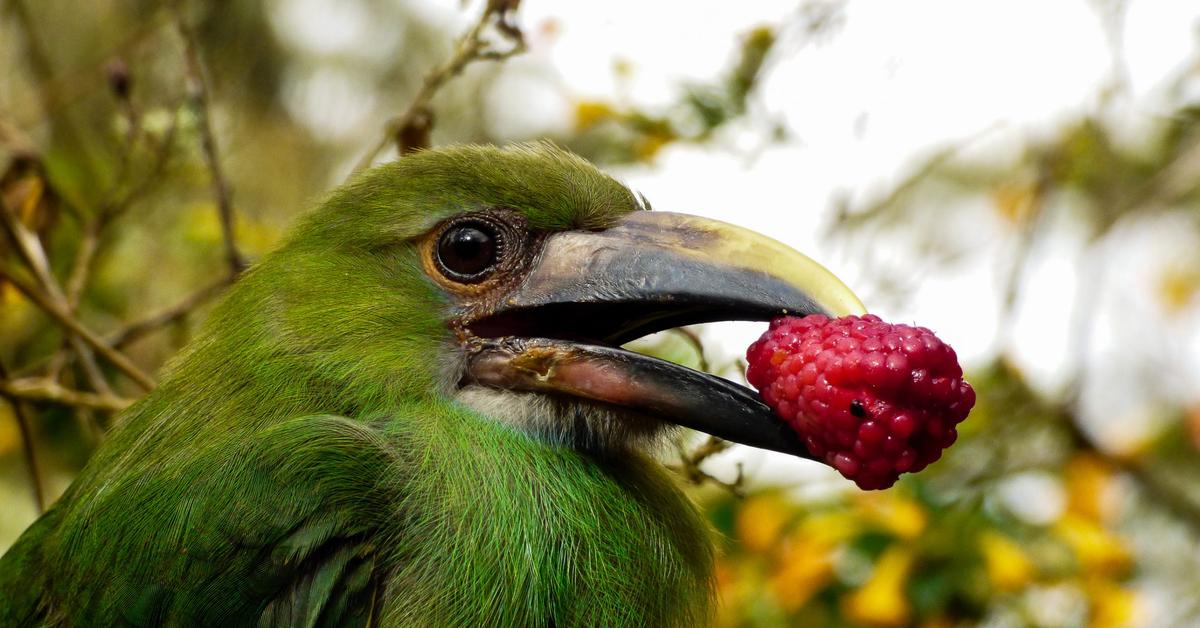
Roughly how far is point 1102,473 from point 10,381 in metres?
3.25

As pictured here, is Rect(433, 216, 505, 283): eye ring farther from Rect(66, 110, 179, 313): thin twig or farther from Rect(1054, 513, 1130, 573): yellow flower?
Rect(1054, 513, 1130, 573): yellow flower

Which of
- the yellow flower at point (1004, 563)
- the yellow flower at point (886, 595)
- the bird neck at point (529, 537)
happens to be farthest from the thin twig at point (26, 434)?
the yellow flower at point (1004, 563)

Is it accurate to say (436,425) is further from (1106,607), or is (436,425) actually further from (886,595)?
(1106,607)

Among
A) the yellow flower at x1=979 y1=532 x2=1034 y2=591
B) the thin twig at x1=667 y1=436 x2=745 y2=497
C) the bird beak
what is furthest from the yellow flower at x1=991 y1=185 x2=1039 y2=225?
the bird beak

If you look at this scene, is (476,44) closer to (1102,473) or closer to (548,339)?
(548,339)

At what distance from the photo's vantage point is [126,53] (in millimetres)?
4184

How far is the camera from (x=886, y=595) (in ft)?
10.3

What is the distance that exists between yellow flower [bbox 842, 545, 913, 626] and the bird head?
109 centimetres

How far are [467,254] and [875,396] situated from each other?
88cm

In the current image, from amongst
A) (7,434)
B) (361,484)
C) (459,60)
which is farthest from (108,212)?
(7,434)

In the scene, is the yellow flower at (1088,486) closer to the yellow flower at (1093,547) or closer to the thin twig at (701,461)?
the yellow flower at (1093,547)

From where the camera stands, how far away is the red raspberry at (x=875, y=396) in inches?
77.4

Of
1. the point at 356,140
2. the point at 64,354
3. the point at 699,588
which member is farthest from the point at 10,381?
the point at 356,140

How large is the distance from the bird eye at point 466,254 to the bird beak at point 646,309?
0.25ft
